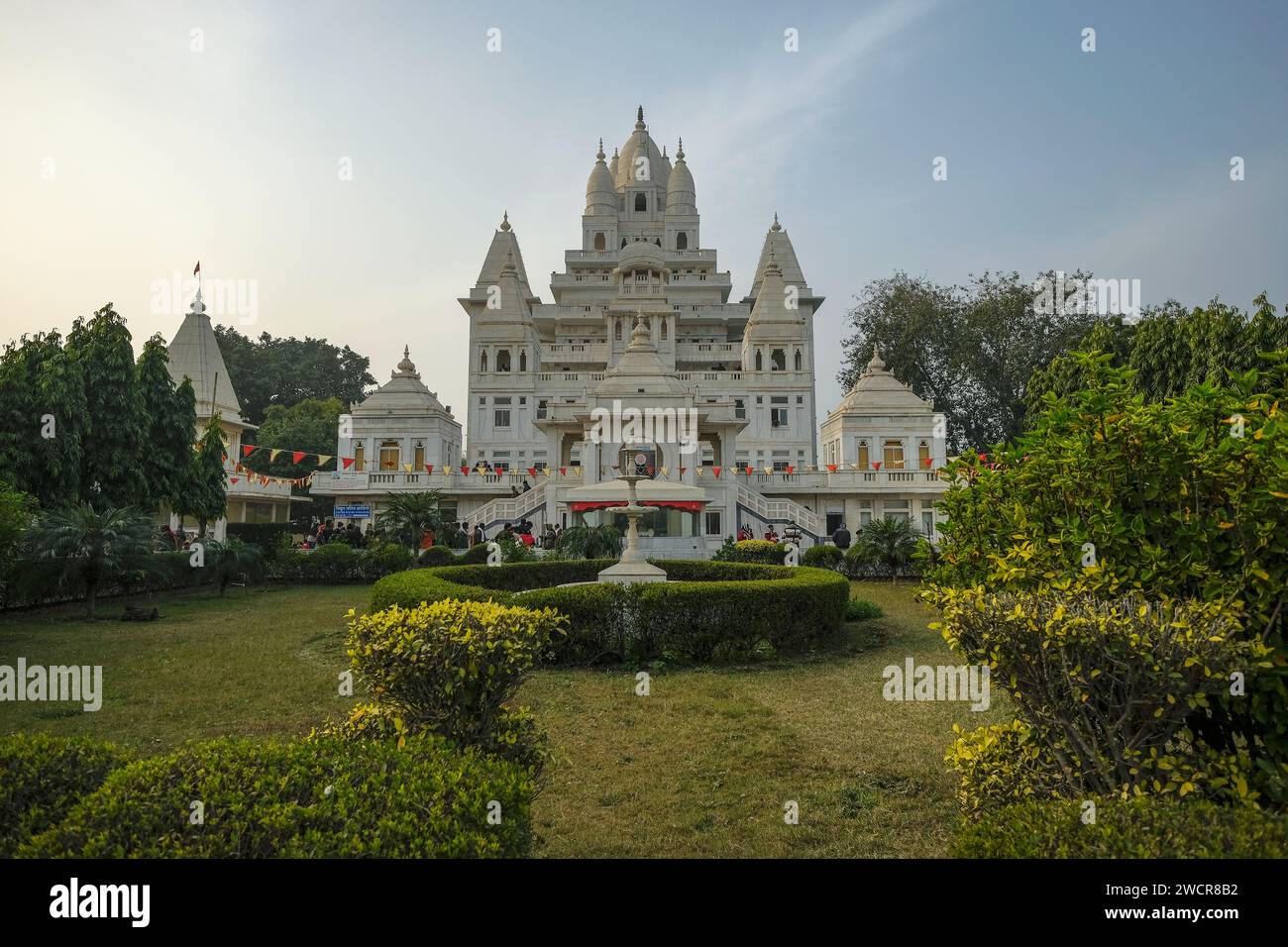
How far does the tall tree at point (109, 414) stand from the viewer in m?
18.8

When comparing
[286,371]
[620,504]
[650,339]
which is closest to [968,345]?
[650,339]

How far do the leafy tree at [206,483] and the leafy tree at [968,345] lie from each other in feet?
114

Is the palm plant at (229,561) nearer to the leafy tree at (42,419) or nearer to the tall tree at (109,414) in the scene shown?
the tall tree at (109,414)

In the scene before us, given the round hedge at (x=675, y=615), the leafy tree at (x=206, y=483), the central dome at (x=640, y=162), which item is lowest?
the round hedge at (x=675, y=615)

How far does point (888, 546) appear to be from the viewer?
20.7 meters

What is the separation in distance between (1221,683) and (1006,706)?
182 inches

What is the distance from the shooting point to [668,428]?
95.2 ft

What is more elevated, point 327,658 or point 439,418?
point 439,418

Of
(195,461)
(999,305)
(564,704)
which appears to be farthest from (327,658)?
(999,305)

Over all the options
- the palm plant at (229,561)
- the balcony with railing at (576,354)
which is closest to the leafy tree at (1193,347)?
the palm plant at (229,561)

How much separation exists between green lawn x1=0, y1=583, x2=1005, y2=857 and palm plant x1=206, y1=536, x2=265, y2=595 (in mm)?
5922

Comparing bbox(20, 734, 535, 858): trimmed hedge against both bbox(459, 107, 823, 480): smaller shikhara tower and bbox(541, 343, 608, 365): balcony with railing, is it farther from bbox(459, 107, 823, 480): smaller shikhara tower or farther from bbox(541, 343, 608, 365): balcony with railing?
bbox(541, 343, 608, 365): balcony with railing

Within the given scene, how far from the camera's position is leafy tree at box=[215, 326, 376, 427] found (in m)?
60.4
